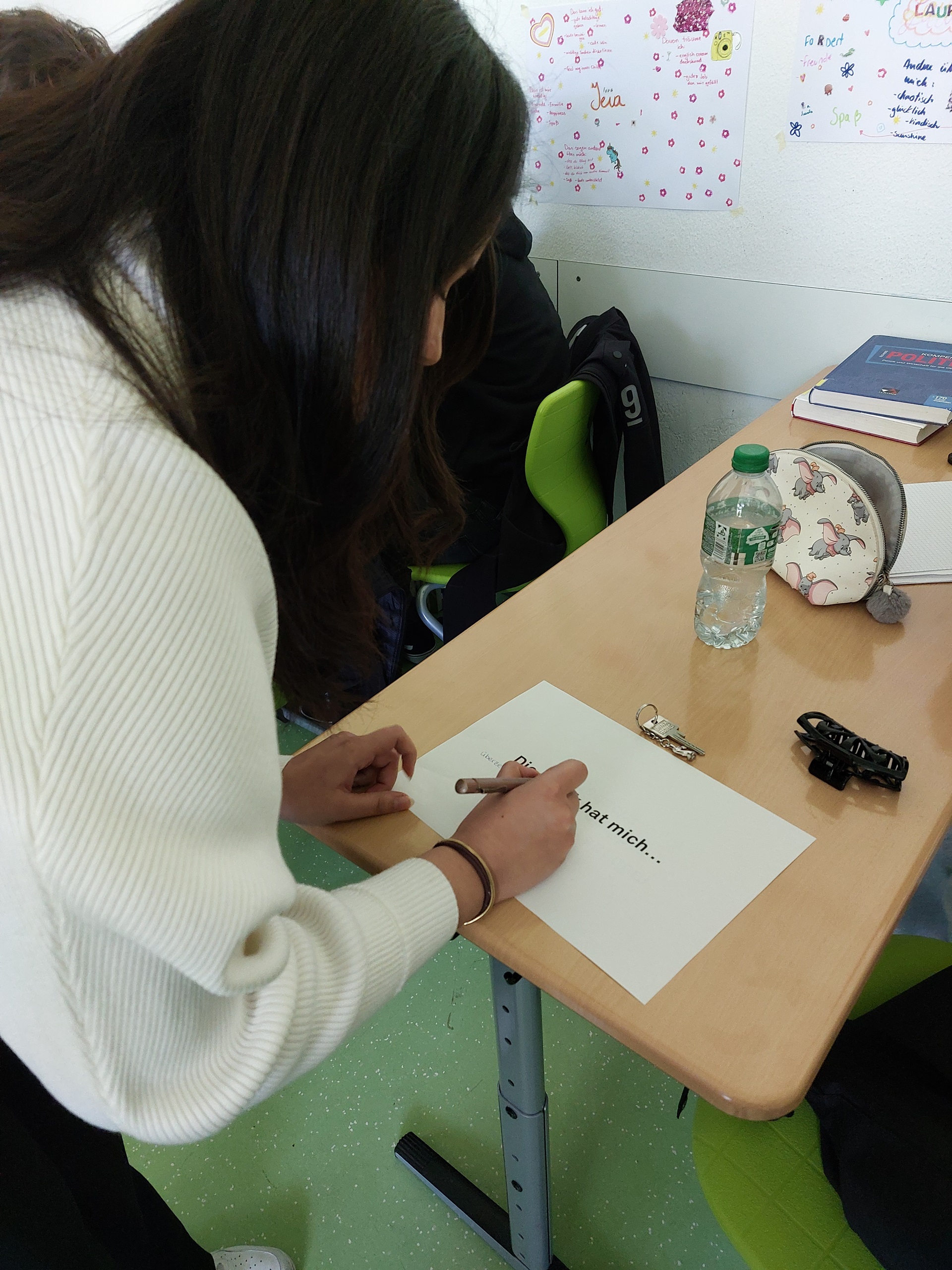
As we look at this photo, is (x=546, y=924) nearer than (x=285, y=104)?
No

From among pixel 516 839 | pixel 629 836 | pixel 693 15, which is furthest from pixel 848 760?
pixel 693 15

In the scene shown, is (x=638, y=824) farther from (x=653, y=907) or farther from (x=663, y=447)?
(x=663, y=447)

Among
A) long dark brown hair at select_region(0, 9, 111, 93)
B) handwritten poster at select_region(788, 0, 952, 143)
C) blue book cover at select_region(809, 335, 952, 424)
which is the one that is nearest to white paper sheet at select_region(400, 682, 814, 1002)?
long dark brown hair at select_region(0, 9, 111, 93)

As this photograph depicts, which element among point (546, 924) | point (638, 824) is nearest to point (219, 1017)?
point (546, 924)

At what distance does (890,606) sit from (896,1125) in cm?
53

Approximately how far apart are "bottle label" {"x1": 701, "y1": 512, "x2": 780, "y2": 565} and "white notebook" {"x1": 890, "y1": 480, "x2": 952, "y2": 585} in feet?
0.78

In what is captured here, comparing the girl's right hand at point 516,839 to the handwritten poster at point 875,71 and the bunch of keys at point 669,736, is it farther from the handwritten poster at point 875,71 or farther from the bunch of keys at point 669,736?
the handwritten poster at point 875,71

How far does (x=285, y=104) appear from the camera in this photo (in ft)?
1.46

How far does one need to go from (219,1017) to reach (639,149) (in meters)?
1.83

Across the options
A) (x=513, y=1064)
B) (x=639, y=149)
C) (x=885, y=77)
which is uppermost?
(x=885, y=77)

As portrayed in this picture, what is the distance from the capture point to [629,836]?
0.71 meters

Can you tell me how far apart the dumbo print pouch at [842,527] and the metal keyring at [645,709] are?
0.91 ft

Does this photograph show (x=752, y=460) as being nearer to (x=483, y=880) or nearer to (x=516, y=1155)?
(x=483, y=880)

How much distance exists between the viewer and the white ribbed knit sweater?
0.37m
